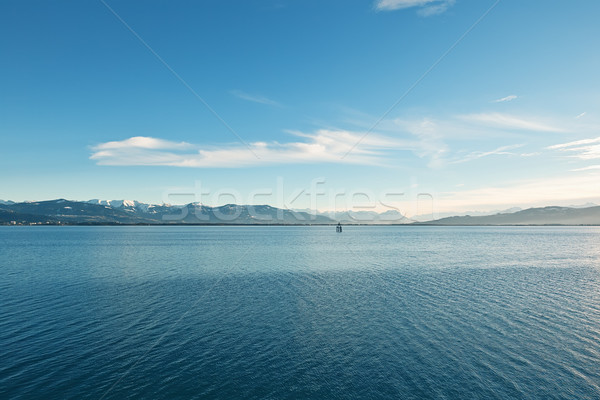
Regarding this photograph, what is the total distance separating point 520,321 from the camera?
38156 mm

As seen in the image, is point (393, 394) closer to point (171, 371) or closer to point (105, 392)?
point (171, 371)

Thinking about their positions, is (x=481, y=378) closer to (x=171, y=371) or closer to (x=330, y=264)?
(x=171, y=371)

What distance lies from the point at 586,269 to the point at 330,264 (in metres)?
64.3

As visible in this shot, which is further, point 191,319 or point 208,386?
point 191,319

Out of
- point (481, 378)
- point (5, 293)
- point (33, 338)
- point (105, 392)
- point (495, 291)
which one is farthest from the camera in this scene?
point (495, 291)

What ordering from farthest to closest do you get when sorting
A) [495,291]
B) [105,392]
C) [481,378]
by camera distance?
[495,291], [481,378], [105,392]

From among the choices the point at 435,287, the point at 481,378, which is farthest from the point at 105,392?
the point at 435,287

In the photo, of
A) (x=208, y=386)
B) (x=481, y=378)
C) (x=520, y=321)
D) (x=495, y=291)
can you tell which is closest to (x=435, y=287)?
(x=495, y=291)

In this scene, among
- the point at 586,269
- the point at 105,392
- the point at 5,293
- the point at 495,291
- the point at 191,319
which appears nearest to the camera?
the point at 105,392

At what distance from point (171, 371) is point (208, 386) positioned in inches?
159

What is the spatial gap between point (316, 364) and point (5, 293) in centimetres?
5283

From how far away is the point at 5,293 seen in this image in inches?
1955

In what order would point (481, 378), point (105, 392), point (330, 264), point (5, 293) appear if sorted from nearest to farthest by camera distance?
1. point (105, 392)
2. point (481, 378)
3. point (5, 293)
4. point (330, 264)

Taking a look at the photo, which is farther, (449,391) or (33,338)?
(33,338)
